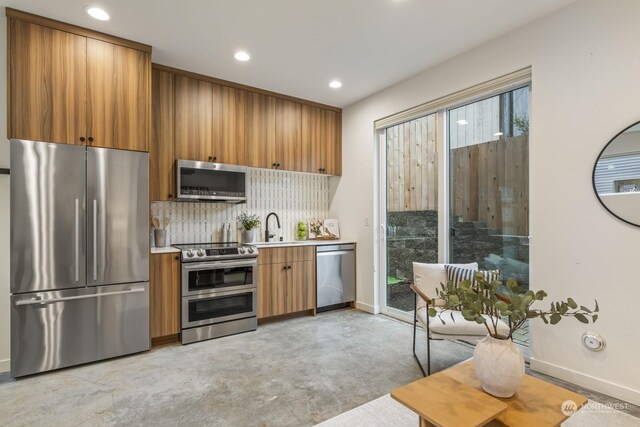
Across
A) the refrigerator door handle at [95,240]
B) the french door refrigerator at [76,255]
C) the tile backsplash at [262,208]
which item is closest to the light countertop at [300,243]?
the tile backsplash at [262,208]

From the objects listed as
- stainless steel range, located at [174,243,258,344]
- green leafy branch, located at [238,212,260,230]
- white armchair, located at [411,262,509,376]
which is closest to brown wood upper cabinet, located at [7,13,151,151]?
stainless steel range, located at [174,243,258,344]

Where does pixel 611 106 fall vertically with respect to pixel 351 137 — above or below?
below

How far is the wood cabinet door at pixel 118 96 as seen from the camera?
9.13 ft

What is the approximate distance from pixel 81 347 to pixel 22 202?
1243mm

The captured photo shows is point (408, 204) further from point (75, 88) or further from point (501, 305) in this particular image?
point (75, 88)

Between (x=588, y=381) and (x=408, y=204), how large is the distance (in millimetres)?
2235

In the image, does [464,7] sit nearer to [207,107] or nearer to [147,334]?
[207,107]

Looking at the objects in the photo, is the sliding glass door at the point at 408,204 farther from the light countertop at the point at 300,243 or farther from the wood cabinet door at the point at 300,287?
the wood cabinet door at the point at 300,287

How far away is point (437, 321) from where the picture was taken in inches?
98.1

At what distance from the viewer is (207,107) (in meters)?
3.69

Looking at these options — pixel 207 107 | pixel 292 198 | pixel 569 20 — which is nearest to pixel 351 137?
pixel 292 198

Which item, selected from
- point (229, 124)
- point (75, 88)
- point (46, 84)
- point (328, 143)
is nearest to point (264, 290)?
point (229, 124)

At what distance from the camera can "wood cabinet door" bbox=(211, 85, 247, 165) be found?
3.75 meters

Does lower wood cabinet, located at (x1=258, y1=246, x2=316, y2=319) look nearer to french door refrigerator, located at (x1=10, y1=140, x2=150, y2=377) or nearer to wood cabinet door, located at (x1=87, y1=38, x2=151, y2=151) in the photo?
french door refrigerator, located at (x1=10, y1=140, x2=150, y2=377)
